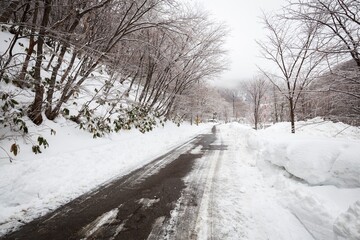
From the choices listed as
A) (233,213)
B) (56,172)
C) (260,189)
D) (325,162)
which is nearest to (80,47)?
(56,172)

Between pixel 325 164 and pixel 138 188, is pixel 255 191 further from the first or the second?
pixel 138 188

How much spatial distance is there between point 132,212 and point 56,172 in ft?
8.94

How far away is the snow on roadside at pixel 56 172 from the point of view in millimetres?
3420

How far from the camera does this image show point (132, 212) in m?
3.32

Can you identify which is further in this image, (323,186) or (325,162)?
(325,162)

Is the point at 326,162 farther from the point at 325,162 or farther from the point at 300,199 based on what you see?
the point at 300,199

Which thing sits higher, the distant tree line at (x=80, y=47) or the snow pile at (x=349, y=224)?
the distant tree line at (x=80, y=47)

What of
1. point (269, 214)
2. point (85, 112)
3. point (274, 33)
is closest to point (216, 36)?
point (274, 33)

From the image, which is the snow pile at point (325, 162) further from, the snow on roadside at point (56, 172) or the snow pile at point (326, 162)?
the snow on roadside at point (56, 172)

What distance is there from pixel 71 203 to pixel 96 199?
45 cm

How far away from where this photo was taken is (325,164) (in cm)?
353

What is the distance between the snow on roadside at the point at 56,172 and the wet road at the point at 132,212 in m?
0.40

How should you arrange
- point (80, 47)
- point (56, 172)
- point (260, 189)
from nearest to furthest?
point (260, 189) → point (56, 172) → point (80, 47)

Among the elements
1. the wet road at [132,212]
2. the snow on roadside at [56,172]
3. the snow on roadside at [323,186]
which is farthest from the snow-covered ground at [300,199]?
the snow on roadside at [56,172]
